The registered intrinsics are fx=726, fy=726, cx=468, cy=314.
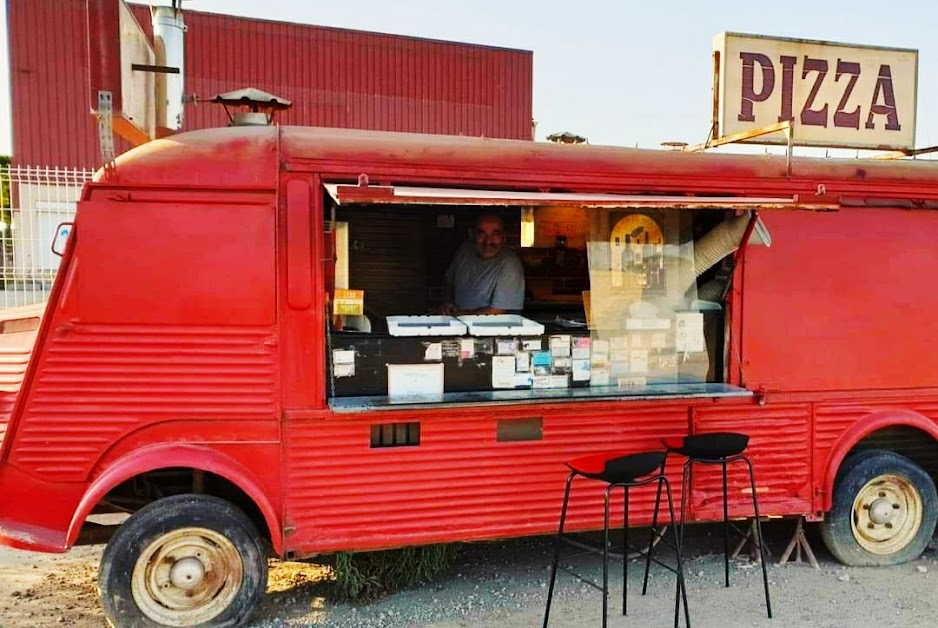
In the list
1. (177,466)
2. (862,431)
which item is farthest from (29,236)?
(862,431)

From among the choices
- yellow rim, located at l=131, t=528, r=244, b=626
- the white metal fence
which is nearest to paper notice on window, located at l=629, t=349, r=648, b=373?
yellow rim, located at l=131, t=528, r=244, b=626

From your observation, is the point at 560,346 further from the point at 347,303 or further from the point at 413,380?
the point at 347,303

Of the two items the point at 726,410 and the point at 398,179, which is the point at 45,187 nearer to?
the point at 398,179

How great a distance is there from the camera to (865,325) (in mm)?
4742

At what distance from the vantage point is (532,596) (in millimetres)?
4426

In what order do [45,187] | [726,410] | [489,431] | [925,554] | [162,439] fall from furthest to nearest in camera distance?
[45,187] < [925,554] < [726,410] < [489,431] < [162,439]

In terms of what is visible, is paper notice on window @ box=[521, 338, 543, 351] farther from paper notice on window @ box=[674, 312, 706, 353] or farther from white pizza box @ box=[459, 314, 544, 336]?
paper notice on window @ box=[674, 312, 706, 353]

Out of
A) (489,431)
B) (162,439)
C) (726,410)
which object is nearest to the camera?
(162,439)

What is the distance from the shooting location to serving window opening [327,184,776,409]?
4176 mm

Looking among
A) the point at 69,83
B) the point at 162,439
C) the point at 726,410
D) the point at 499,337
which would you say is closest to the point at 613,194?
the point at 499,337

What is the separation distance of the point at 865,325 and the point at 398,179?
317 cm

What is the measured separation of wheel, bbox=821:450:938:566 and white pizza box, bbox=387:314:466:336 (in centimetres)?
274

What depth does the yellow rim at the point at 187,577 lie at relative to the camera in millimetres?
3725

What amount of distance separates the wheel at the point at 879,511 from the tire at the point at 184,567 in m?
3.66
